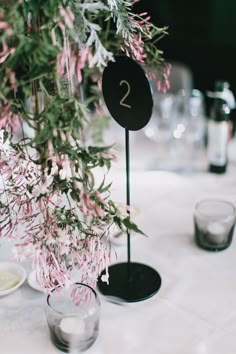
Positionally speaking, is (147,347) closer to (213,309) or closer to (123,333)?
(123,333)

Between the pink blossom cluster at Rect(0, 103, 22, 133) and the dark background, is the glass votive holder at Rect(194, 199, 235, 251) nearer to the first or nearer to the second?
the pink blossom cluster at Rect(0, 103, 22, 133)

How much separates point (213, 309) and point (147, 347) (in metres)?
0.19

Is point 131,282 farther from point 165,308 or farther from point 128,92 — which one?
point 128,92

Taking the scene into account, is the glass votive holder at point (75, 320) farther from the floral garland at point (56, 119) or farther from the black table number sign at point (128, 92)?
the black table number sign at point (128, 92)

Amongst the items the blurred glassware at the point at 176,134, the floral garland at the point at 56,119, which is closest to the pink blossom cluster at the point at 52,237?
the floral garland at the point at 56,119

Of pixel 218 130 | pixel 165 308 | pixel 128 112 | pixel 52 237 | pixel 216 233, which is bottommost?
pixel 165 308

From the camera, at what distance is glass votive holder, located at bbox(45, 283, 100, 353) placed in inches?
39.5

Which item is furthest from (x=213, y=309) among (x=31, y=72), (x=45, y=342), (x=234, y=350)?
(x=31, y=72)

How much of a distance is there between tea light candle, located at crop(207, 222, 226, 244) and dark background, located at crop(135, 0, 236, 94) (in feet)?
9.07

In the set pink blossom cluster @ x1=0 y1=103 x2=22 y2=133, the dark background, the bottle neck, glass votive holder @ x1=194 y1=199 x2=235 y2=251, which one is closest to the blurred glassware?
the bottle neck

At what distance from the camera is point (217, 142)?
5.80 ft

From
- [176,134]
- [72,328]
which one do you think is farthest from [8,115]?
[176,134]

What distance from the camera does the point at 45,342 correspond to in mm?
1060

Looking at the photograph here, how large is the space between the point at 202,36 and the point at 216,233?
3.05m
